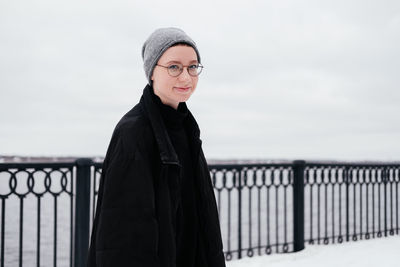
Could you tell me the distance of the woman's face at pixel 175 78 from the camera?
1899 millimetres

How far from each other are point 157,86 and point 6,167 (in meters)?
2.59

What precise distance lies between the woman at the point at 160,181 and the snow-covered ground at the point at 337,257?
350cm

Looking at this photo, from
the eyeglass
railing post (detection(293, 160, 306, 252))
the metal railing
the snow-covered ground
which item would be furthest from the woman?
railing post (detection(293, 160, 306, 252))

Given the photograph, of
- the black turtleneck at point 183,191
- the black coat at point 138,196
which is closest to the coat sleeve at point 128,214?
the black coat at point 138,196

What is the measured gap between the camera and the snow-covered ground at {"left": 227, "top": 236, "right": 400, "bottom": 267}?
5.19 metres

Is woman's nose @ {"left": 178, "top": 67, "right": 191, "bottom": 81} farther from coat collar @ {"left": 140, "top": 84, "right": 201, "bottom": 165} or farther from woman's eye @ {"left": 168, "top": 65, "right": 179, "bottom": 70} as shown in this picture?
Result: coat collar @ {"left": 140, "top": 84, "right": 201, "bottom": 165}

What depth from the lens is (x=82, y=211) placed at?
4371 mm

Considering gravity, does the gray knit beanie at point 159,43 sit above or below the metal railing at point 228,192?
above

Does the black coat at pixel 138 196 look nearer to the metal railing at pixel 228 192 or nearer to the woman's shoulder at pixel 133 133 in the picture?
the woman's shoulder at pixel 133 133

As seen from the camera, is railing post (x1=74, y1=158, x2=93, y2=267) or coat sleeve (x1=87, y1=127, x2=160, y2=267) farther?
railing post (x1=74, y1=158, x2=93, y2=267)

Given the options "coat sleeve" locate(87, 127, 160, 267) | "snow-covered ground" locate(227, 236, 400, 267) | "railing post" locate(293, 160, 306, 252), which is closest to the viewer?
"coat sleeve" locate(87, 127, 160, 267)

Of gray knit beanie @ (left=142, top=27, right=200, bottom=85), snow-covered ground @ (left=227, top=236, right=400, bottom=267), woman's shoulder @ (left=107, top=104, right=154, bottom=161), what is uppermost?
gray knit beanie @ (left=142, top=27, right=200, bottom=85)

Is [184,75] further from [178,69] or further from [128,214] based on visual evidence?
[128,214]

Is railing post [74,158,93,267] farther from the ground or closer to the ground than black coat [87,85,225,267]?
closer to the ground
